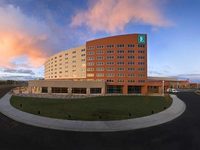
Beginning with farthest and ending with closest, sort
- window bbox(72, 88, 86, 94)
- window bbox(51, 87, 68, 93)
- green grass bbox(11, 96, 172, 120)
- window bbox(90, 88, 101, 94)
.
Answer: window bbox(90, 88, 101, 94), window bbox(51, 87, 68, 93), window bbox(72, 88, 86, 94), green grass bbox(11, 96, 172, 120)

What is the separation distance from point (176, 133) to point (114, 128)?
5102 mm

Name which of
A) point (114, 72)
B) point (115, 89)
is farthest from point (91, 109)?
point (114, 72)

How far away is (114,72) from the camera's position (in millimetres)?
90562

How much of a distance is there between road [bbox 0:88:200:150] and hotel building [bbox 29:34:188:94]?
2633 inches

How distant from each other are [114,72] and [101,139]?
76.6 metres

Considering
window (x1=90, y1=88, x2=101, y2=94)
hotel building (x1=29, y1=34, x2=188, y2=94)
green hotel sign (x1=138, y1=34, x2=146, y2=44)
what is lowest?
window (x1=90, y1=88, x2=101, y2=94)

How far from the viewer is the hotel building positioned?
84750mm

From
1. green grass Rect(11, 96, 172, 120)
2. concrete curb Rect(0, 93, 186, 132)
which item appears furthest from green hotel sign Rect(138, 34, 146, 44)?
concrete curb Rect(0, 93, 186, 132)

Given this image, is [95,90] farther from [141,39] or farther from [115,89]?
[141,39]

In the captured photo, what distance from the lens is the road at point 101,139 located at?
41.9 ft

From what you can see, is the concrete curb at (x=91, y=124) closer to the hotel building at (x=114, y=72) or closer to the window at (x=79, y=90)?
the window at (x=79, y=90)

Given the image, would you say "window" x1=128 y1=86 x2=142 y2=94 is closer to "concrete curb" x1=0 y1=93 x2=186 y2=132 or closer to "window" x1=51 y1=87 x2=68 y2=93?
"window" x1=51 y1=87 x2=68 y2=93

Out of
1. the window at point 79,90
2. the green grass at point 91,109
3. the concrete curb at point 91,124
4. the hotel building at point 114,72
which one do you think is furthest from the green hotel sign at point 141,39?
the concrete curb at point 91,124

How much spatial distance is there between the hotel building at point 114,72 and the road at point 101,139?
66.9 meters
